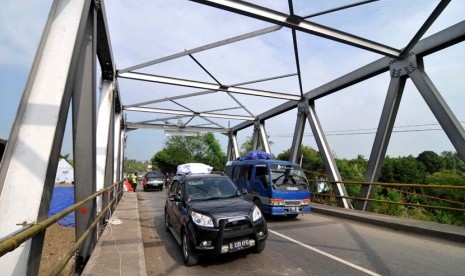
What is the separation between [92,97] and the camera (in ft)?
20.4

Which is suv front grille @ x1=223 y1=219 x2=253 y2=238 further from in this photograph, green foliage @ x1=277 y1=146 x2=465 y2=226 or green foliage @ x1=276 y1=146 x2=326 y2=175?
green foliage @ x1=276 y1=146 x2=326 y2=175

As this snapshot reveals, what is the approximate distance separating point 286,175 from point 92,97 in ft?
23.2

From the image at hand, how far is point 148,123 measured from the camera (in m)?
25.5

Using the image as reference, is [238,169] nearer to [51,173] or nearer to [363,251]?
[363,251]

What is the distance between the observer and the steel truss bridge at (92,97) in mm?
3965

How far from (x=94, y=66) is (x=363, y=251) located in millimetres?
6723

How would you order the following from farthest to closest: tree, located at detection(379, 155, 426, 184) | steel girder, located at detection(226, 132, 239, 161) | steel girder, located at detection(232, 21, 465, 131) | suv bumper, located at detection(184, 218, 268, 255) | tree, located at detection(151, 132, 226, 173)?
tree, located at detection(151, 132, 226, 173) < tree, located at detection(379, 155, 426, 184) < steel girder, located at detection(226, 132, 239, 161) < steel girder, located at detection(232, 21, 465, 131) < suv bumper, located at detection(184, 218, 268, 255)

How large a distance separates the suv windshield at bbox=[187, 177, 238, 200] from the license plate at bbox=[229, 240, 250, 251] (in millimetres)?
1494

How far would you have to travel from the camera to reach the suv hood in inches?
229

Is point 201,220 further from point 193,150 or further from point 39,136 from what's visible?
point 193,150

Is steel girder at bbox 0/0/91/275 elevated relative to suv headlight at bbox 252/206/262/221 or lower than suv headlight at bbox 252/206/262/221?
elevated

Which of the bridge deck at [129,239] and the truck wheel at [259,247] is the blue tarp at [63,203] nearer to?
the bridge deck at [129,239]

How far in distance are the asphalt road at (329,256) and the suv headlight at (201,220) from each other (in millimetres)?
805

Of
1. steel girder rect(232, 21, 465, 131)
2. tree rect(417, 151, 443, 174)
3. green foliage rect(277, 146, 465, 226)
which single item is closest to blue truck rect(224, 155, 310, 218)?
steel girder rect(232, 21, 465, 131)
